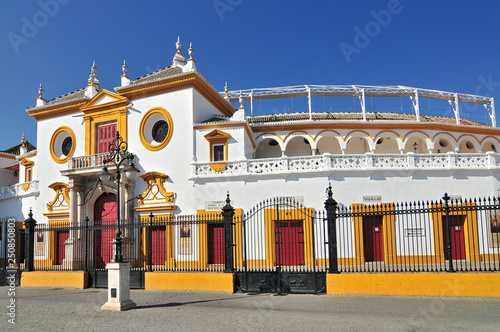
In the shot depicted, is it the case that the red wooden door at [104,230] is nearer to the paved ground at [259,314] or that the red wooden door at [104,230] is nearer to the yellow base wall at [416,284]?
the paved ground at [259,314]

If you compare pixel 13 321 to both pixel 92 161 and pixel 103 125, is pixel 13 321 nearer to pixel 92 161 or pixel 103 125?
pixel 92 161

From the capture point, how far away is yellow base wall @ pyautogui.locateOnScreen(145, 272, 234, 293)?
12.4m

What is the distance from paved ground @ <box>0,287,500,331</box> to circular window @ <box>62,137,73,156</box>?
39.8ft

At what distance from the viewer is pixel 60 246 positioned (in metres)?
21.5

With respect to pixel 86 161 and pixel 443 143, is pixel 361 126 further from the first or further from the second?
pixel 86 161

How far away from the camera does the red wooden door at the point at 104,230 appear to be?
20.1 metres

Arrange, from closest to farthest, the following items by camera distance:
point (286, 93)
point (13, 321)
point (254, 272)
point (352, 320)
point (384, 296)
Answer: point (352, 320) → point (13, 321) → point (384, 296) → point (254, 272) → point (286, 93)

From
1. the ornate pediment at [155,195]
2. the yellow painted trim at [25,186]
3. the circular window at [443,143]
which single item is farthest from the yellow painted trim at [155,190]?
the circular window at [443,143]

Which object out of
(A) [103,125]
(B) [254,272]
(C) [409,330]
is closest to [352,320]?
(C) [409,330]

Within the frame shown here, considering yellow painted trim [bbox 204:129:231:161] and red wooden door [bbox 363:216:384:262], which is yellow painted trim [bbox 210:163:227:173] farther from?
red wooden door [bbox 363:216:384:262]

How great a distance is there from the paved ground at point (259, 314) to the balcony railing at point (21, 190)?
12.4 m

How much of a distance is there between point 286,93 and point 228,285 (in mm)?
16654

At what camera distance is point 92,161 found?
20266 mm

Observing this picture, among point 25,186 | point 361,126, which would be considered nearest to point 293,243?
point 361,126
